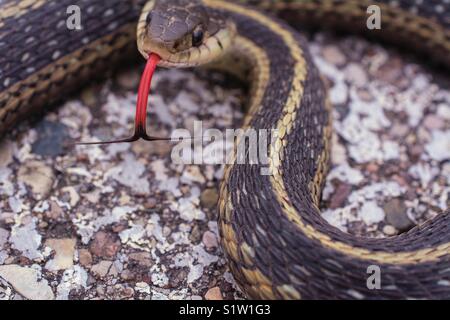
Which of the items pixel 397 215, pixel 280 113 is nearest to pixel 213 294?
pixel 280 113

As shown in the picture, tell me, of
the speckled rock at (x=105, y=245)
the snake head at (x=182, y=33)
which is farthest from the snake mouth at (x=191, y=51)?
the speckled rock at (x=105, y=245)

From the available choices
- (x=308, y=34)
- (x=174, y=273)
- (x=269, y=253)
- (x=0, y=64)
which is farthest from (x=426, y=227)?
(x=0, y=64)

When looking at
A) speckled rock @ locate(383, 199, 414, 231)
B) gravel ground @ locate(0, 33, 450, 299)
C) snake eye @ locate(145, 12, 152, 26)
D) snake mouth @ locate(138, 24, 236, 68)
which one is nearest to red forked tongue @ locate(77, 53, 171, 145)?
snake mouth @ locate(138, 24, 236, 68)

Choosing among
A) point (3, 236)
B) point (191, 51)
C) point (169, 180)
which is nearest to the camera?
point (3, 236)

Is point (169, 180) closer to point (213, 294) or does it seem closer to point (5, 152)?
point (213, 294)

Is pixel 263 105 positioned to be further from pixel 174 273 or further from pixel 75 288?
pixel 75 288

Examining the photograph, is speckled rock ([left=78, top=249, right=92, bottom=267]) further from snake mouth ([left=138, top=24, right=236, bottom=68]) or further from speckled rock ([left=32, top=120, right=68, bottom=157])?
snake mouth ([left=138, top=24, right=236, bottom=68])
